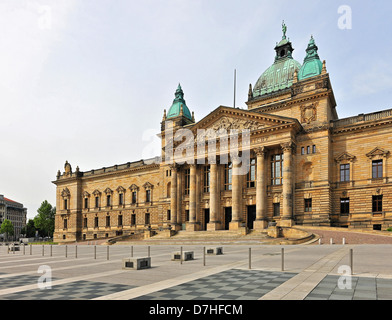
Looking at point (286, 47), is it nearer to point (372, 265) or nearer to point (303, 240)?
point (303, 240)

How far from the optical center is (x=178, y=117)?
66312mm

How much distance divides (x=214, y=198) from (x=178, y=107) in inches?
843

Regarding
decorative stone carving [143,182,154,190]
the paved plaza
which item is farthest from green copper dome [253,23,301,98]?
the paved plaza

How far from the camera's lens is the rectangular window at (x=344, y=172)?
161 feet

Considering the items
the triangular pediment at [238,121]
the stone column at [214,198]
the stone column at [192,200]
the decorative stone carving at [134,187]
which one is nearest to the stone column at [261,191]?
the triangular pediment at [238,121]

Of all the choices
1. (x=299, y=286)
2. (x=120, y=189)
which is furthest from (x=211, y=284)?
(x=120, y=189)

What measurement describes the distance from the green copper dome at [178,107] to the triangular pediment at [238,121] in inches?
338

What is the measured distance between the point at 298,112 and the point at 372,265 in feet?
127

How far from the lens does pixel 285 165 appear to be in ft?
163

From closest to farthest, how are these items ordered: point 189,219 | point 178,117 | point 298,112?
point 298,112, point 189,219, point 178,117

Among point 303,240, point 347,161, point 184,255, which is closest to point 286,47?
point 347,161

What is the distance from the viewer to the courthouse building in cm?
4719

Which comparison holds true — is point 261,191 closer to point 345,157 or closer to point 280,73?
point 345,157
